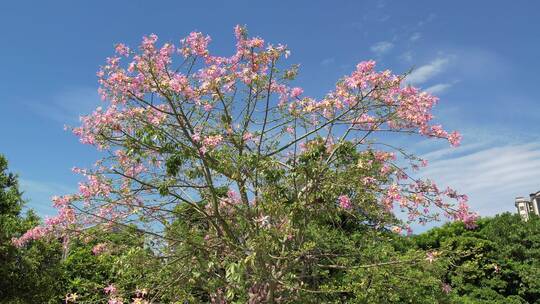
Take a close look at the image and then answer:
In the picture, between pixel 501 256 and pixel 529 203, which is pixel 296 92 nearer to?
pixel 501 256

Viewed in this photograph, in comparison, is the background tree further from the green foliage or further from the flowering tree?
the green foliage

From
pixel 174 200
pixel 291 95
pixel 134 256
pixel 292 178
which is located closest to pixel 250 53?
pixel 291 95

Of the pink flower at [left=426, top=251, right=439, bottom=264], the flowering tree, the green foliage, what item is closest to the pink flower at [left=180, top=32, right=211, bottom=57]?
the flowering tree

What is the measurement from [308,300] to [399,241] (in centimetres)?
862

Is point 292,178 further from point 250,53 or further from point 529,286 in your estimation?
point 529,286

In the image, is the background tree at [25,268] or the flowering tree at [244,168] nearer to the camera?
the flowering tree at [244,168]

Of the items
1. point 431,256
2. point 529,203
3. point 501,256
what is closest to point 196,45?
point 431,256

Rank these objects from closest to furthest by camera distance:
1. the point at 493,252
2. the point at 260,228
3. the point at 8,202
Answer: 1. the point at 260,228
2. the point at 8,202
3. the point at 493,252

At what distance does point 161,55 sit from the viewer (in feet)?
23.4

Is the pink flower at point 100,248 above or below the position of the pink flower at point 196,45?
below

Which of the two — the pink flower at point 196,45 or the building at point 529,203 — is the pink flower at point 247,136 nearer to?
the pink flower at point 196,45

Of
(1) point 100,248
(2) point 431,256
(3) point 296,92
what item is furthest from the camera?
(1) point 100,248

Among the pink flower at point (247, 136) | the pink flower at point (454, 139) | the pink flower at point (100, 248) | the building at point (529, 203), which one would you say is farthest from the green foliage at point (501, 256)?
the building at point (529, 203)

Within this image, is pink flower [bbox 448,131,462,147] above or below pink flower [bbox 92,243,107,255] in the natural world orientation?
above
